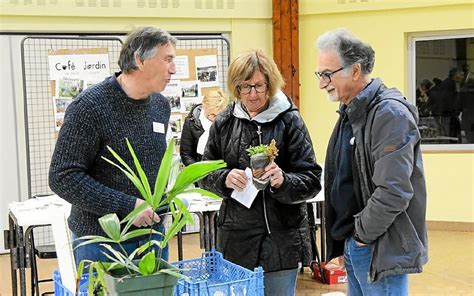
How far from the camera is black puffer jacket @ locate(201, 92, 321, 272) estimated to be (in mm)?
2404

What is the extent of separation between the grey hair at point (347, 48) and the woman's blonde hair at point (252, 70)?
30 cm

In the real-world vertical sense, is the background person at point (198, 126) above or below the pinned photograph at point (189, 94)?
below

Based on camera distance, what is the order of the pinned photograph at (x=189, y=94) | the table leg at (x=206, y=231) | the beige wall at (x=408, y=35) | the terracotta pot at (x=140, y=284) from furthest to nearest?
1. the pinned photograph at (x=189, y=94)
2. the beige wall at (x=408, y=35)
3. the table leg at (x=206, y=231)
4. the terracotta pot at (x=140, y=284)

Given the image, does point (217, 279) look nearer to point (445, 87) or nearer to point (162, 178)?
point (162, 178)

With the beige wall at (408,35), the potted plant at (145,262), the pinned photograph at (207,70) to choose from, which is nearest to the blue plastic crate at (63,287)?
the potted plant at (145,262)

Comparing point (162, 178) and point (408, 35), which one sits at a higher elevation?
point (408, 35)

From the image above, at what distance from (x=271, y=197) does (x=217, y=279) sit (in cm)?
50

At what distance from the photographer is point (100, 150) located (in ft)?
6.97

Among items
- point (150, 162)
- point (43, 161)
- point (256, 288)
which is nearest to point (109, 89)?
point (150, 162)

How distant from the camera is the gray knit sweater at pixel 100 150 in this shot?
6.69ft

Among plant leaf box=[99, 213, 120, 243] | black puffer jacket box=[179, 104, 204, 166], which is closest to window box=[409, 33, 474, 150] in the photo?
black puffer jacket box=[179, 104, 204, 166]

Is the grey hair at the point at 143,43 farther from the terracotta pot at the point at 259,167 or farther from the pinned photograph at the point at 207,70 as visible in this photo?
the pinned photograph at the point at 207,70

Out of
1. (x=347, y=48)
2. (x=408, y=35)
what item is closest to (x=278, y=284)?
(x=347, y=48)

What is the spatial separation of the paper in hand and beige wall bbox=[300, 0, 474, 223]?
4453 mm
